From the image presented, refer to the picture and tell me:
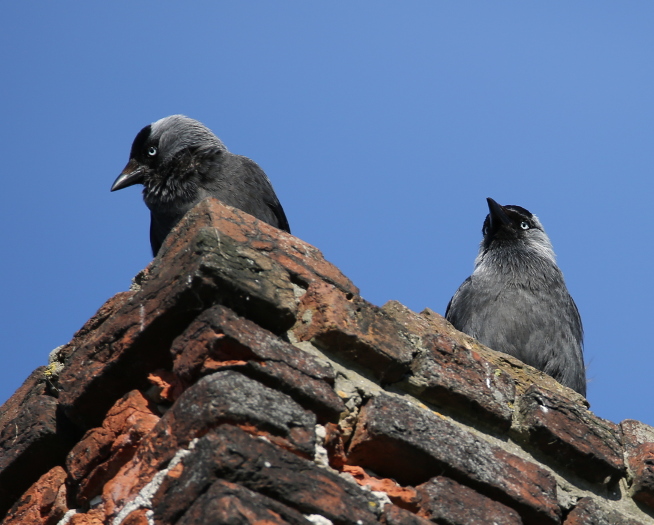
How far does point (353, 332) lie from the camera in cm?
278

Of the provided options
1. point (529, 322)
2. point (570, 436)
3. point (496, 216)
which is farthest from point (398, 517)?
point (496, 216)

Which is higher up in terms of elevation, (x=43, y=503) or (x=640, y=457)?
(x=640, y=457)

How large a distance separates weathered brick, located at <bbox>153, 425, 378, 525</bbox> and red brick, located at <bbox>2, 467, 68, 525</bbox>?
680 mm

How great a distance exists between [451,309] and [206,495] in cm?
475

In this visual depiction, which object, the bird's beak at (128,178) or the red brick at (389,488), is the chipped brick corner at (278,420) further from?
the bird's beak at (128,178)

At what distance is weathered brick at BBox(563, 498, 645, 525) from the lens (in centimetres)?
283

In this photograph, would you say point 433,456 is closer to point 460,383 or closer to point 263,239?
point 460,383

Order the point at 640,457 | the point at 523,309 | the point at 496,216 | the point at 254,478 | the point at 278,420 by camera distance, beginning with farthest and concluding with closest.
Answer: the point at 496,216, the point at 523,309, the point at 640,457, the point at 278,420, the point at 254,478

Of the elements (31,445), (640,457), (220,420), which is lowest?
(31,445)

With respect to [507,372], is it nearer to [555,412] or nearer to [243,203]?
[555,412]

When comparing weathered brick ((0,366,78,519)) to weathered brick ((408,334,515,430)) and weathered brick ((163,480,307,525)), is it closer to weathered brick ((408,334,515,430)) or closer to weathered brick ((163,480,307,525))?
weathered brick ((163,480,307,525))

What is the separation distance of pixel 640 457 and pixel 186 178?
4.10m

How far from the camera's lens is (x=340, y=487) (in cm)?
225

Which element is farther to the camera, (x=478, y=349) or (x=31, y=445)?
(x=478, y=349)
